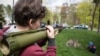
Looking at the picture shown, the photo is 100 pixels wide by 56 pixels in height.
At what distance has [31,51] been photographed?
5.06ft

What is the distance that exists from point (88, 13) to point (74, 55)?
50.4ft

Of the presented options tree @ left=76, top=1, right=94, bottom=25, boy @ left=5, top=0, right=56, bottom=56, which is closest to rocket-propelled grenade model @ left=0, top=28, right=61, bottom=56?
boy @ left=5, top=0, right=56, bottom=56

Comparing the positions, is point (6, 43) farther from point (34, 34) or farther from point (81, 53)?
point (81, 53)

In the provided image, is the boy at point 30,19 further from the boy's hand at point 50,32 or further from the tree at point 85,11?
the tree at point 85,11

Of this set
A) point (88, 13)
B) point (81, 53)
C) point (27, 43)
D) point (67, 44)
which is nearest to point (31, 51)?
point (27, 43)

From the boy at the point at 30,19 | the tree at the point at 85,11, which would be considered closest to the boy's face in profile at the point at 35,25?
the boy at the point at 30,19

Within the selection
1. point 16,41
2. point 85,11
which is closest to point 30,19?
point 16,41

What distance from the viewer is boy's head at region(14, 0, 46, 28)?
157 cm

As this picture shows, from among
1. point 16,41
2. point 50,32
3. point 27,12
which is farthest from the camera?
point 50,32

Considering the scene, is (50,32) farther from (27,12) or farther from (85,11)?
(85,11)

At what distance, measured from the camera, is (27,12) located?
5.17 ft

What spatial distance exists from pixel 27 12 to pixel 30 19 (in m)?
0.04

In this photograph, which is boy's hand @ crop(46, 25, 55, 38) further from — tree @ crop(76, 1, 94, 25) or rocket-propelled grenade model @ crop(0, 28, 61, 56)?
tree @ crop(76, 1, 94, 25)

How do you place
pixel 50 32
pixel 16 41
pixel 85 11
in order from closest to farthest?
pixel 16 41 → pixel 50 32 → pixel 85 11
